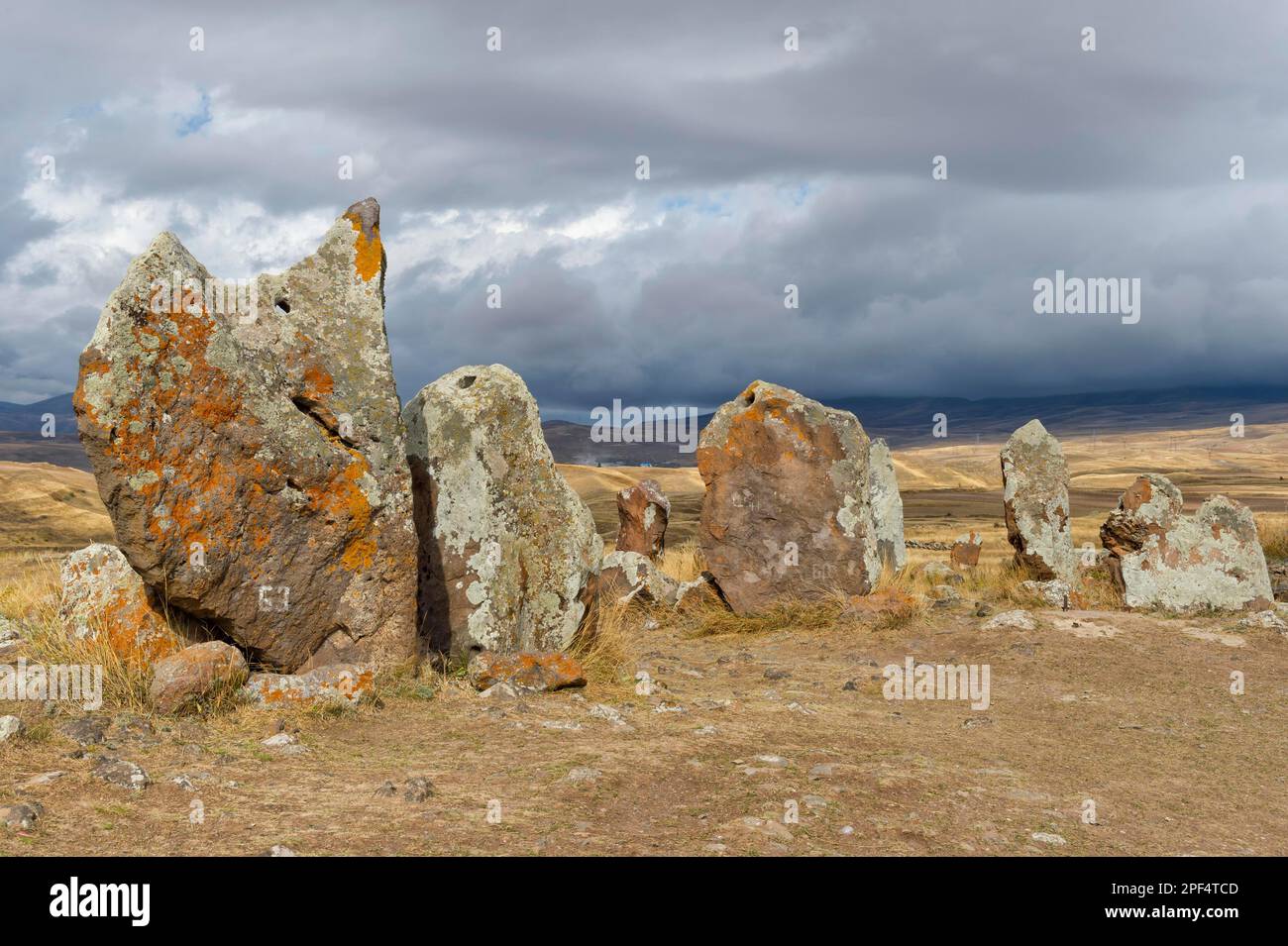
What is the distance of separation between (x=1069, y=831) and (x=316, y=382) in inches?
244

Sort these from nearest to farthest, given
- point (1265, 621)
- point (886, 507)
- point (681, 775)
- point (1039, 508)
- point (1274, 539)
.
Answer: point (681, 775) → point (1265, 621) → point (1039, 508) → point (886, 507) → point (1274, 539)

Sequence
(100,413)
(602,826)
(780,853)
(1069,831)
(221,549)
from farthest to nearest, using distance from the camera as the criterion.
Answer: (221,549)
(100,413)
(1069,831)
(602,826)
(780,853)

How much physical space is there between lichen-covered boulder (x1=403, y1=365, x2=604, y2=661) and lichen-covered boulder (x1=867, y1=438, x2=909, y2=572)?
880 centimetres

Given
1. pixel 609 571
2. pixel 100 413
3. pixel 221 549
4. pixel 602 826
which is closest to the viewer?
pixel 602 826

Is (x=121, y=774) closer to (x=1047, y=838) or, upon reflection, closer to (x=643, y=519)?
(x=1047, y=838)

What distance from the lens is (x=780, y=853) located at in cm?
538

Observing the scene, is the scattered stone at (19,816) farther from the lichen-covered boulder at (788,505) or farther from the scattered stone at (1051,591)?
the scattered stone at (1051,591)

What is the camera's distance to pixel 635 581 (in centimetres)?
1616

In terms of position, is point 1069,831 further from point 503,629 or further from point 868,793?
point 503,629

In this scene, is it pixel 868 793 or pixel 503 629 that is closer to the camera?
pixel 868 793

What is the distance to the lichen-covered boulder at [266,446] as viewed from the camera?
754 cm

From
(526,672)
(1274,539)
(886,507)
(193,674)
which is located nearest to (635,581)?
(886,507)

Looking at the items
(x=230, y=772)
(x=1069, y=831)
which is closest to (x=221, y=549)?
(x=230, y=772)

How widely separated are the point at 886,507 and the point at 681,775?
12443mm
